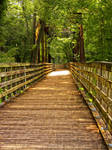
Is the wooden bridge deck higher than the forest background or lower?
lower

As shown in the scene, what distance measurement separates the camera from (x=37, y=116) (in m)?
4.33

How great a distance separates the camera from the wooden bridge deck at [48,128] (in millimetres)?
2938

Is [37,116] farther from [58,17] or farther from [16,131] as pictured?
[58,17]

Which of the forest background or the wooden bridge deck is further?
the forest background

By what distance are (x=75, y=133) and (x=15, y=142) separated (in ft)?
3.59

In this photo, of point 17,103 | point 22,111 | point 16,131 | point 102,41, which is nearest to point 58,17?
point 17,103

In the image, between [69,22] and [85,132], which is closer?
[85,132]

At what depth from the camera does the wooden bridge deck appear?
294 centimetres

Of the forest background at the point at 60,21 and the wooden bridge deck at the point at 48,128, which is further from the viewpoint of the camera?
the forest background at the point at 60,21

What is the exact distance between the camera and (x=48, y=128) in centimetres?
358

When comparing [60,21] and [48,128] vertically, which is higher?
[60,21]

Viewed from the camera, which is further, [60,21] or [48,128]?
[60,21]

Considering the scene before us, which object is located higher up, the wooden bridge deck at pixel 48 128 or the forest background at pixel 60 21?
the forest background at pixel 60 21

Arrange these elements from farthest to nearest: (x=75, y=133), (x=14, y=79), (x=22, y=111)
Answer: (x=14, y=79), (x=22, y=111), (x=75, y=133)
